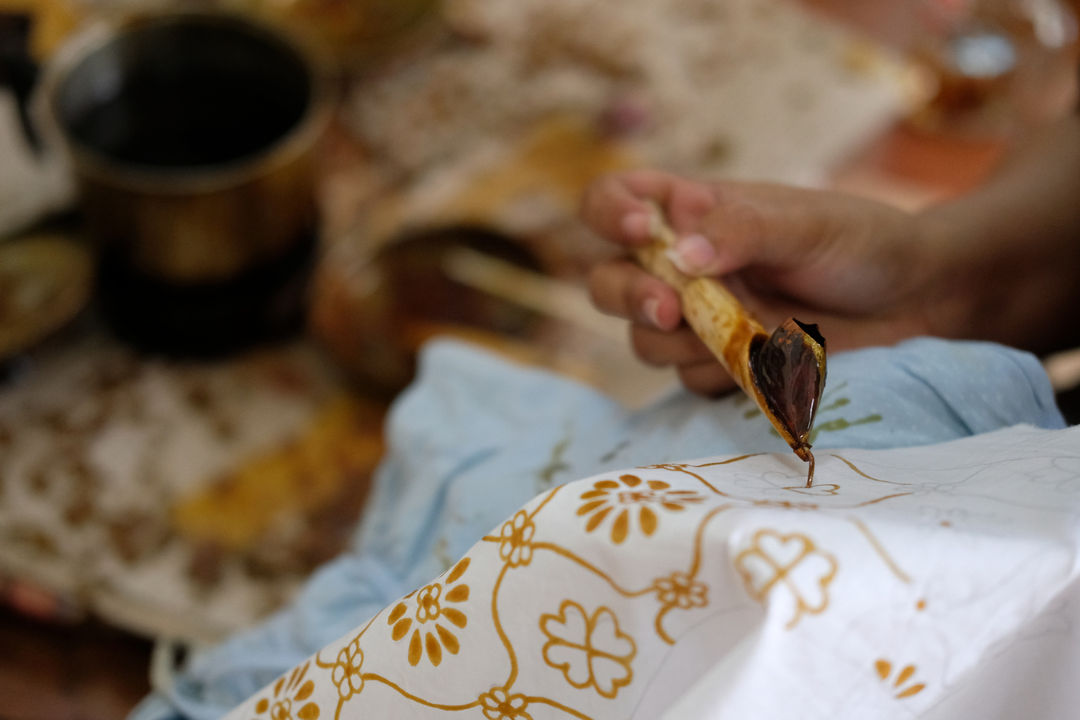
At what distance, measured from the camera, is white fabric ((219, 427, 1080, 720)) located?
22 centimetres

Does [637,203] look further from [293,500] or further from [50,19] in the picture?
[50,19]

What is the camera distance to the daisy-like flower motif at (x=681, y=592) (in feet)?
0.75

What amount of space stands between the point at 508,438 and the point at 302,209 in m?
0.28

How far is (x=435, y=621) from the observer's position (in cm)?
27

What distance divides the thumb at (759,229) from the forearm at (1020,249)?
88mm

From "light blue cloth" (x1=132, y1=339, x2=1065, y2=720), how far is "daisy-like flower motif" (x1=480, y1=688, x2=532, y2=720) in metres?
0.11

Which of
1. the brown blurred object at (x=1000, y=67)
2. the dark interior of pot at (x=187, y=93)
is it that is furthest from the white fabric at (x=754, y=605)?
the brown blurred object at (x=1000, y=67)

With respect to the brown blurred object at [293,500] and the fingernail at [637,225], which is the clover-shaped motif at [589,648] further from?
the brown blurred object at [293,500]

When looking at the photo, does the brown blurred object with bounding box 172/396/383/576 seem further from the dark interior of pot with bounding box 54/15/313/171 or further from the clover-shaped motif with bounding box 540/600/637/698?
the clover-shaped motif with bounding box 540/600/637/698

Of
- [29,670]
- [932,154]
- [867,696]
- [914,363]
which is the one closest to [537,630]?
[867,696]

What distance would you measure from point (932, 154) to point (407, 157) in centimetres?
51

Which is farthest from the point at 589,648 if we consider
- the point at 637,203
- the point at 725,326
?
the point at 637,203

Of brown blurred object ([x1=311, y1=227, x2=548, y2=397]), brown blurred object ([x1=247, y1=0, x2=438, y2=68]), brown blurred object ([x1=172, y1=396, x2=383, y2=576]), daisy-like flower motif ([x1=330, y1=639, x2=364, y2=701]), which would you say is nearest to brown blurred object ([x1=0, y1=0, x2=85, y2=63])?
brown blurred object ([x1=247, y1=0, x2=438, y2=68])

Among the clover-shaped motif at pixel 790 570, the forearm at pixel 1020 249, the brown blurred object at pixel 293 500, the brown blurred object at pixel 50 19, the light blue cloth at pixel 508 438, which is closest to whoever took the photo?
the clover-shaped motif at pixel 790 570
